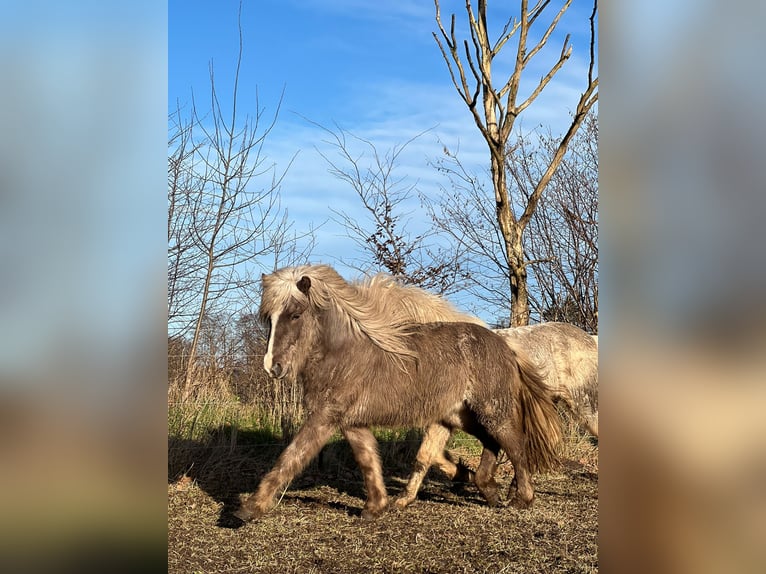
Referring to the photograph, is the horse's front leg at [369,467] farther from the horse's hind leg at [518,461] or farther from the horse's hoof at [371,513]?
the horse's hind leg at [518,461]

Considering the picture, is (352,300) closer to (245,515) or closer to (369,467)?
(369,467)

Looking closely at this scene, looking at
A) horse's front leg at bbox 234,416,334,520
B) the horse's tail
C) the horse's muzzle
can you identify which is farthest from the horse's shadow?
the horse's muzzle

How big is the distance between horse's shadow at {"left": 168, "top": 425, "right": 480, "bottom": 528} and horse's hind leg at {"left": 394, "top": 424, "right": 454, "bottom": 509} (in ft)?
0.90

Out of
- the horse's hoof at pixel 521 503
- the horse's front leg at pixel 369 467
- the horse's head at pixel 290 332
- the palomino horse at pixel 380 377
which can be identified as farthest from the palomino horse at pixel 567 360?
the horse's head at pixel 290 332

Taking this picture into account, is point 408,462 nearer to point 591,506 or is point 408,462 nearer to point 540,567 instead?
point 591,506

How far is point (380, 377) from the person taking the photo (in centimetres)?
532

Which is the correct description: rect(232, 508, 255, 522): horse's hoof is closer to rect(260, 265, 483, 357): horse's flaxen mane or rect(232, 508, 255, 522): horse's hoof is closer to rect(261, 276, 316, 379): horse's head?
rect(261, 276, 316, 379): horse's head

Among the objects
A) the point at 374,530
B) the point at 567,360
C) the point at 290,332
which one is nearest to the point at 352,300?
the point at 290,332

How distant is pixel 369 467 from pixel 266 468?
1922 millimetres

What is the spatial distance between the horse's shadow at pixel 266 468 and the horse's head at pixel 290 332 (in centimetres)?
124

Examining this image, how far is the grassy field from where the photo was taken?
409 centimetres
